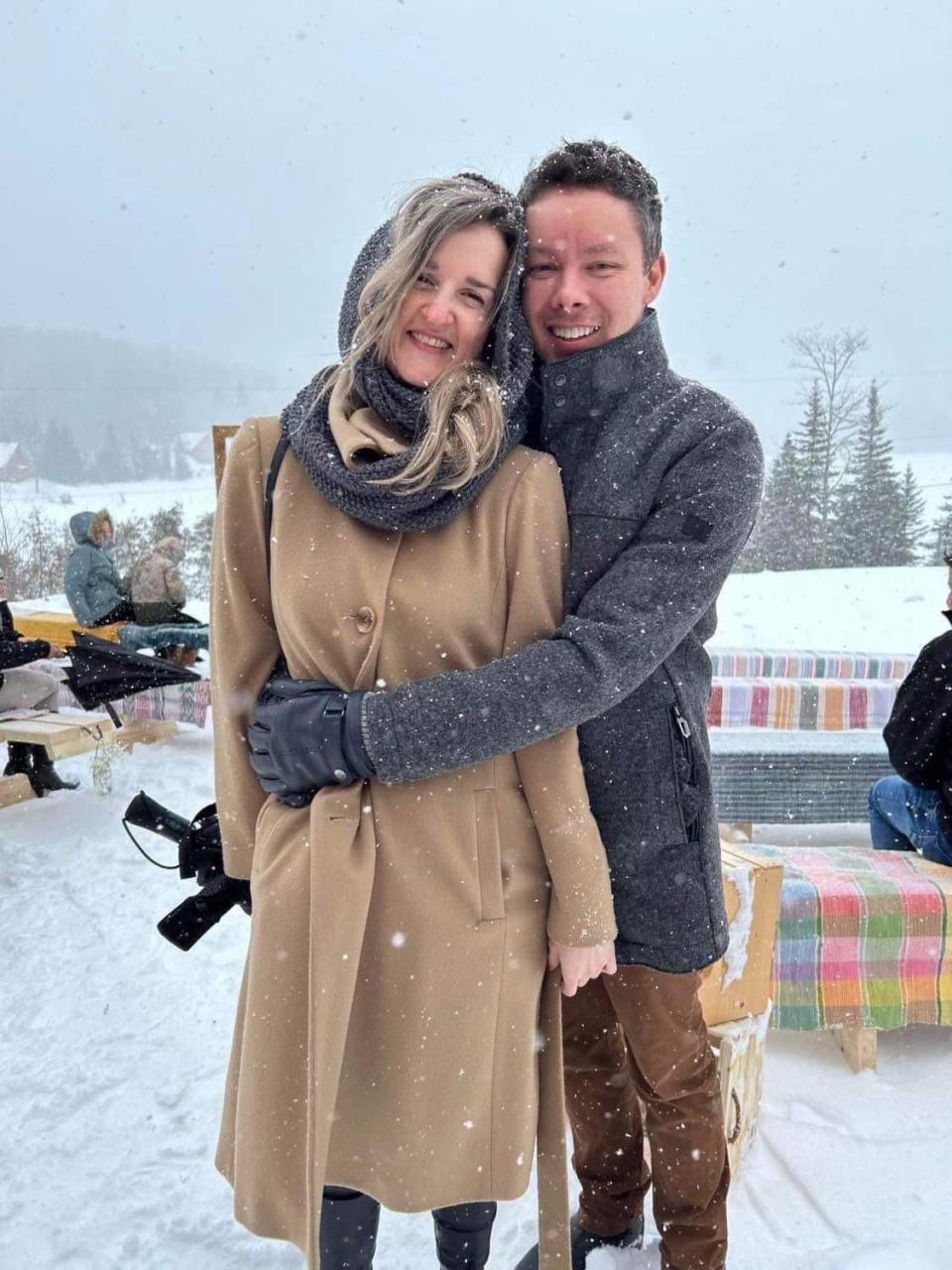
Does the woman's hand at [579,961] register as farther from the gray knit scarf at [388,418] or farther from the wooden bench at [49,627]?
the wooden bench at [49,627]

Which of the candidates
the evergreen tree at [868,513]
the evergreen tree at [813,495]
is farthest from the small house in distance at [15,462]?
the evergreen tree at [868,513]

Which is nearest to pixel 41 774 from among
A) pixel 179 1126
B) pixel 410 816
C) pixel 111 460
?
pixel 179 1126

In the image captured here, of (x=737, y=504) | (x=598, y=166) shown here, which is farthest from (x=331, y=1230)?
(x=598, y=166)

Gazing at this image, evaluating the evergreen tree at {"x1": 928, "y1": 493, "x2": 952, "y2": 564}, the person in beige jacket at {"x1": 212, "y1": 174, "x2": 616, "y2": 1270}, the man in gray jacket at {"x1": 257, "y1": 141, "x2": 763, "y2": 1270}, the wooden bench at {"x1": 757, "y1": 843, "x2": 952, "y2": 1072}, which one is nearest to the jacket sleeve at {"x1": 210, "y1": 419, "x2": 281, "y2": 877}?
the person in beige jacket at {"x1": 212, "y1": 174, "x2": 616, "y2": 1270}

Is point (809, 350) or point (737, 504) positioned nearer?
point (737, 504)

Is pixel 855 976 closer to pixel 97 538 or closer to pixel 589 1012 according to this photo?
pixel 589 1012

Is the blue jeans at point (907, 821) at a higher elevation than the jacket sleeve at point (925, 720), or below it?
below

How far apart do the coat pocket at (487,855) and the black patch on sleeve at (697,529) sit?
1.61 feet

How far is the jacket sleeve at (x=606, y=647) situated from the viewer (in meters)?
1.22

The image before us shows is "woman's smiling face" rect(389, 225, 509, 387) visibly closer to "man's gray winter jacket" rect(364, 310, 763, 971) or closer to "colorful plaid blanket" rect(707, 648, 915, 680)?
"man's gray winter jacket" rect(364, 310, 763, 971)

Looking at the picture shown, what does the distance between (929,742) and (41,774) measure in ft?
15.5

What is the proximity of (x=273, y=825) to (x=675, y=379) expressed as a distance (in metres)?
0.99

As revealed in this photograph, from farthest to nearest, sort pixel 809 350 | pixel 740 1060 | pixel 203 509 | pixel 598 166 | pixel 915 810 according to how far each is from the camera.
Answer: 1. pixel 809 350
2. pixel 203 509
3. pixel 915 810
4. pixel 740 1060
5. pixel 598 166

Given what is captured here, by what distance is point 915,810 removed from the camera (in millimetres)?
3166
